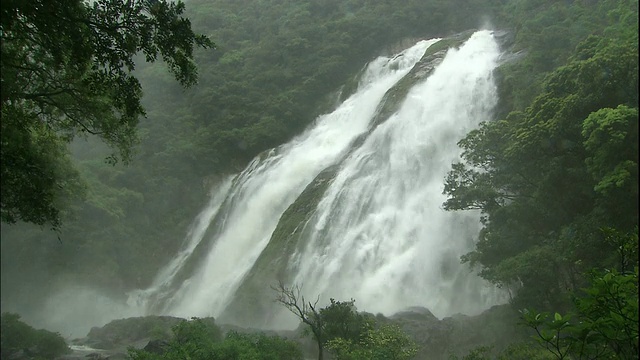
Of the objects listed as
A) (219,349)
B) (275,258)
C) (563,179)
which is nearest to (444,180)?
(563,179)

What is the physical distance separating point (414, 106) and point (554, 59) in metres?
7.15

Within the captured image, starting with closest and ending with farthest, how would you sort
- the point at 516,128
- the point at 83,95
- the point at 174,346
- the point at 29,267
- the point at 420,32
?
the point at 83,95 → the point at 174,346 → the point at 516,128 → the point at 29,267 → the point at 420,32

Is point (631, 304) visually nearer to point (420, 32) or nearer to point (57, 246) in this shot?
point (57, 246)

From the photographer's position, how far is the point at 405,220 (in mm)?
20734

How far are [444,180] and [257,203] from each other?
1116cm

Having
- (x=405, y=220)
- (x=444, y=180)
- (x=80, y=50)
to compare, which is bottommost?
(x=80, y=50)

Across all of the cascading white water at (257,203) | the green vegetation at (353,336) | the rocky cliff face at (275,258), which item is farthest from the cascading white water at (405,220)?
the green vegetation at (353,336)

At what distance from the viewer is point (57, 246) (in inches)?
1049

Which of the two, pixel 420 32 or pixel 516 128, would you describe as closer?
pixel 516 128

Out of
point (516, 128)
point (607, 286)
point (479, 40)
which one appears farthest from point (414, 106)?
point (607, 286)

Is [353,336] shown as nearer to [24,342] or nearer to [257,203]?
[24,342]

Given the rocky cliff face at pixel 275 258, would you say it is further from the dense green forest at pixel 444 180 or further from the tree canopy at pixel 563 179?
the tree canopy at pixel 563 179

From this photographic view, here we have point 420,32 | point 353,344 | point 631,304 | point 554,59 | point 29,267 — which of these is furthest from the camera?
point 420,32

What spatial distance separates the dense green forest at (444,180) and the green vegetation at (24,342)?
202 inches
